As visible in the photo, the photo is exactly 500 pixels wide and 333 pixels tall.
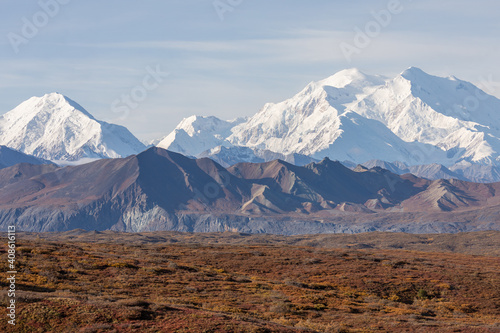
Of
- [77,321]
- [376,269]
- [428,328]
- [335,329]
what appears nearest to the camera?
[77,321]

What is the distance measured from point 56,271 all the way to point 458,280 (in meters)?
46.4

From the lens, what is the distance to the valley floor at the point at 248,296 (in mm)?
37094

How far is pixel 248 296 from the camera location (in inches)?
2274

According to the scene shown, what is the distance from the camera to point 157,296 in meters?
53.1

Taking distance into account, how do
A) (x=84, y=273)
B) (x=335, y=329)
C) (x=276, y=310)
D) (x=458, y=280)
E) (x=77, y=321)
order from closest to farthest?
1. (x=77, y=321)
2. (x=335, y=329)
3. (x=276, y=310)
4. (x=84, y=273)
5. (x=458, y=280)

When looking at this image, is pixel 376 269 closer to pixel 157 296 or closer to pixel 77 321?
pixel 157 296

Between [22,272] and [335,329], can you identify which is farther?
[22,272]

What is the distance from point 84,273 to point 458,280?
143 ft

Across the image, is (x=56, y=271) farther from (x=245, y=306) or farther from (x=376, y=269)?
(x=376, y=269)

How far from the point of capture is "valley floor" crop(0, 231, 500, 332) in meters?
37.1

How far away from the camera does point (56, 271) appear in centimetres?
5938

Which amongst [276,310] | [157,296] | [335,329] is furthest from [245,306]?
[335,329]

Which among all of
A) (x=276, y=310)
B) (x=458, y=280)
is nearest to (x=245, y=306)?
(x=276, y=310)

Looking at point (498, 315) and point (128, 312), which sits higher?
point (128, 312)
